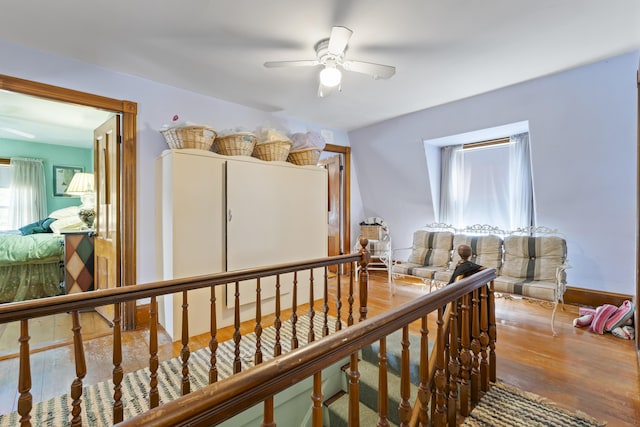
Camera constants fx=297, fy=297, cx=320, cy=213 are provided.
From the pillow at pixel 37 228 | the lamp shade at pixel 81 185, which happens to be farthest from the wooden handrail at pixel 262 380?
the pillow at pixel 37 228

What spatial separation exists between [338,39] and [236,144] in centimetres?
140

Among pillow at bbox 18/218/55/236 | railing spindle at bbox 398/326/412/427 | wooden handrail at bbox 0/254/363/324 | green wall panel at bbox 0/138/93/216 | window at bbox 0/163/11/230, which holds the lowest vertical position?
railing spindle at bbox 398/326/412/427

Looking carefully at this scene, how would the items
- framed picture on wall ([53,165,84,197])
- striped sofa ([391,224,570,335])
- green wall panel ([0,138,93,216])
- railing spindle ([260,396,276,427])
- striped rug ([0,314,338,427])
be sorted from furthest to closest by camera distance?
framed picture on wall ([53,165,84,197])
green wall panel ([0,138,93,216])
striped sofa ([391,224,570,335])
striped rug ([0,314,338,427])
railing spindle ([260,396,276,427])

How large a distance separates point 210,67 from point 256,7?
970 millimetres

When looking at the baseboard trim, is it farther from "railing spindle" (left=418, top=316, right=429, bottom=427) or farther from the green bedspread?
the green bedspread

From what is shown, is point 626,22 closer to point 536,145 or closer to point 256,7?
point 536,145

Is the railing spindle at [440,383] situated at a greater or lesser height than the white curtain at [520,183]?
lesser

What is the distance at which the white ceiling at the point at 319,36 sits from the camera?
73.8 inches

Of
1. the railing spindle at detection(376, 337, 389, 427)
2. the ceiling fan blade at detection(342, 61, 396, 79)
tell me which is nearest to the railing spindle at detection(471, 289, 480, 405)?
the railing spindle at detection(376, 337, 389, 427)

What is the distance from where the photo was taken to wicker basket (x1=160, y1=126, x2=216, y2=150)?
2621mm

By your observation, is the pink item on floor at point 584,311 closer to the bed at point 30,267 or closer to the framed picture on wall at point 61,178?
the bed at point 30,267

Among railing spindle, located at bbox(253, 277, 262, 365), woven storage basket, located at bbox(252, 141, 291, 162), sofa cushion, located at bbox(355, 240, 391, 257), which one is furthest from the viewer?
sofa cushion, located at bbox(355, 240, 391, 257)

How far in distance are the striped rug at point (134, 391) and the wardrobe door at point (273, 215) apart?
623 mm

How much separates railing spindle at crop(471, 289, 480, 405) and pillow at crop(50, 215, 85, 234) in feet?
15.8
